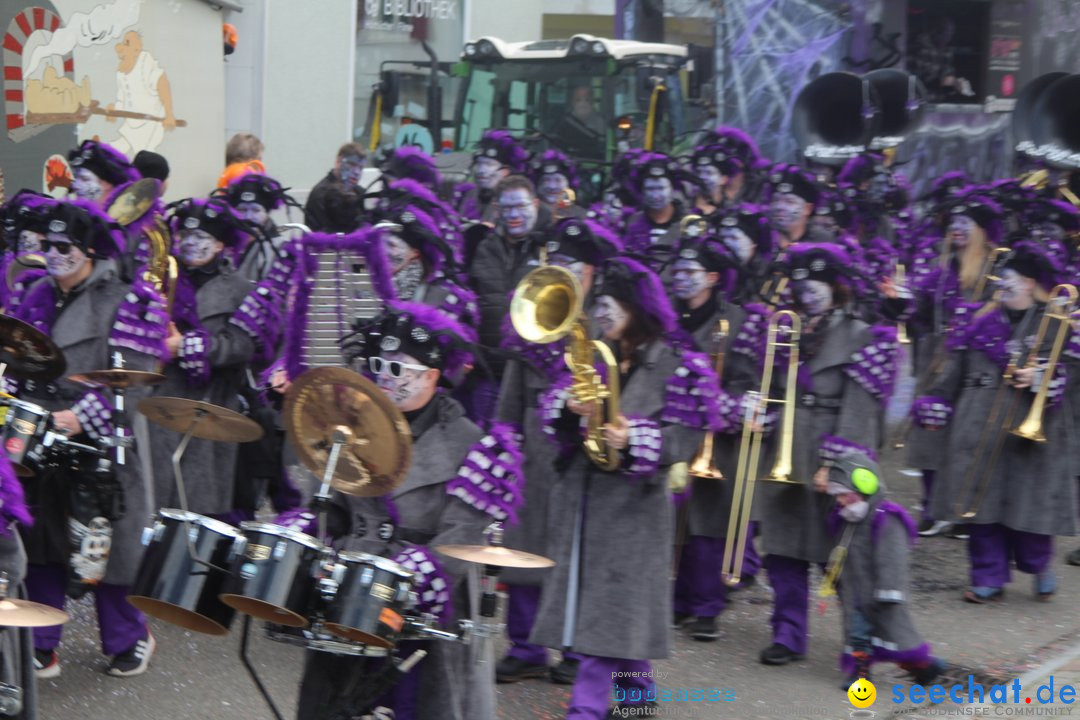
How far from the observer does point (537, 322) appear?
585 centimetres

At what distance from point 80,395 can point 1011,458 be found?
5003 millimetres

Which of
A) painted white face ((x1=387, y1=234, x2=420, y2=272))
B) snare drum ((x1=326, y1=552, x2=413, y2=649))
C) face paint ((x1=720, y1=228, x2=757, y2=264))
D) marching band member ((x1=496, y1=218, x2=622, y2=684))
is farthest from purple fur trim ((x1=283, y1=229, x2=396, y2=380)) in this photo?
snare drum ((x1=326, y1=552, x2=413, y2=649))

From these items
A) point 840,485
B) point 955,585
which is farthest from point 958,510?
point 840,485

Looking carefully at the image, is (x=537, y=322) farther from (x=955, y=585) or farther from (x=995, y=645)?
(x=955, y=585)

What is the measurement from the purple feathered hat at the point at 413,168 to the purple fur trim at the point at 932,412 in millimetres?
3401

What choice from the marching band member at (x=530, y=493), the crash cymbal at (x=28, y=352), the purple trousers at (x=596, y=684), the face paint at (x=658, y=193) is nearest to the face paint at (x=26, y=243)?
the crash cymbal at (x=28, y=352)

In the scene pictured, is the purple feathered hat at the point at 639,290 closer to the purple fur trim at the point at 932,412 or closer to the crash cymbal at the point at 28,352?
the crash cymbal at the point at 28,352

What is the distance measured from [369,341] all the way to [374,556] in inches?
30.0

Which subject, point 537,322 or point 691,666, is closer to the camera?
point 537,322

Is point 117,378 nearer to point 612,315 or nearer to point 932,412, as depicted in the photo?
point 612,315

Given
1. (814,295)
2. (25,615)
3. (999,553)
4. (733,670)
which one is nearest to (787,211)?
(999,553)

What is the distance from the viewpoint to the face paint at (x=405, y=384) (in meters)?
5.25

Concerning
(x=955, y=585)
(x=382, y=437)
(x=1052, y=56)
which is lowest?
(x=955, y=585)

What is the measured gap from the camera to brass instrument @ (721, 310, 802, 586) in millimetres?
7578
